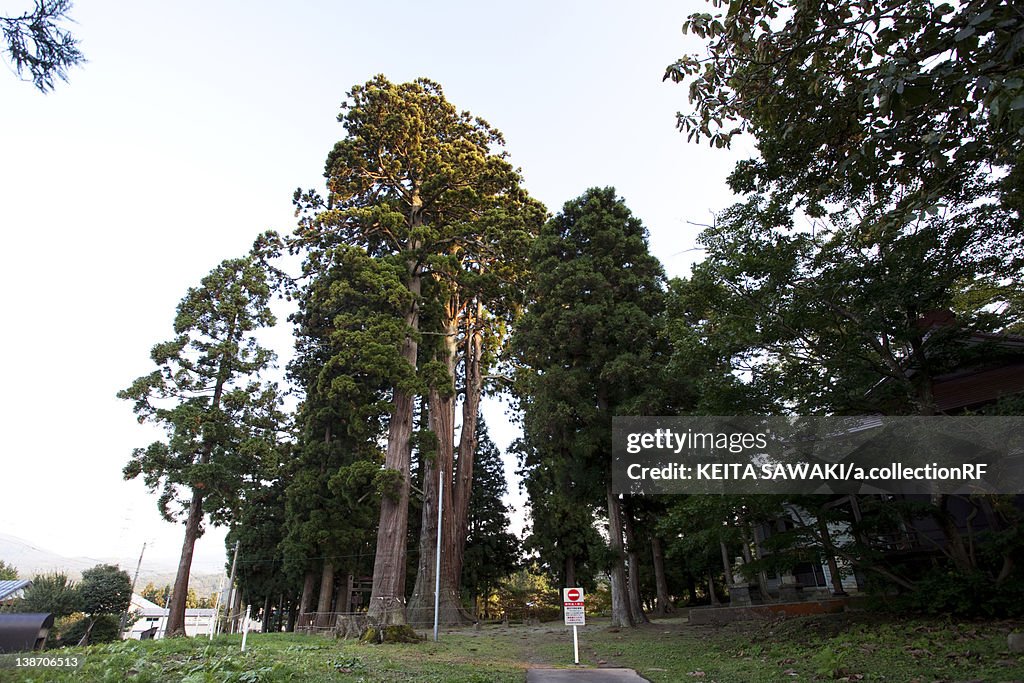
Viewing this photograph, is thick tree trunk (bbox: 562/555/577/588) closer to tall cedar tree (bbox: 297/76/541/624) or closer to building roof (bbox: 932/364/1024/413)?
tall cedar tree (bbox: 297/76/541/624)

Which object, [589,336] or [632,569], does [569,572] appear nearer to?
[632,569]

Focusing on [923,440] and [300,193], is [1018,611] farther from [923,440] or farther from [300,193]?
[300,193]

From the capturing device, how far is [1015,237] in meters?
7.49

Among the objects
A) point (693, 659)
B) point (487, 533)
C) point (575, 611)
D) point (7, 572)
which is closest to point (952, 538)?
point (693, 659)

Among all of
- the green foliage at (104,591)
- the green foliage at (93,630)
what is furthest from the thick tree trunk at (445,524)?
the green foliage at (104,591)

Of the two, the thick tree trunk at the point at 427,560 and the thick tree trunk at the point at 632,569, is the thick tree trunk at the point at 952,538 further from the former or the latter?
the thick tree trunk at the point at 427,560

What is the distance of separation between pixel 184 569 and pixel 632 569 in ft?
49.3

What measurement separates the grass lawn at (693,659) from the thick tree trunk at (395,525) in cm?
343

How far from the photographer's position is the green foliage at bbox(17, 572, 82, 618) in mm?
21016

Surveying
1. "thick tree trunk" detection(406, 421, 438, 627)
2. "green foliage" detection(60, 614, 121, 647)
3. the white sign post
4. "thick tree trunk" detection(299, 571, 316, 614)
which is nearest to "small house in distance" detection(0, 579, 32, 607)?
"green foliage" detection(60, 614, 121, 647)

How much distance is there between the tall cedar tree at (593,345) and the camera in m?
14.2

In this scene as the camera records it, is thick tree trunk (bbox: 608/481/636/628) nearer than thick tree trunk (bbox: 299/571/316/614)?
Yes

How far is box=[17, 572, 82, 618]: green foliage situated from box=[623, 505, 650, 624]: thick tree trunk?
2184 centimetres

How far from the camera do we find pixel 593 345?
14.9 meters
